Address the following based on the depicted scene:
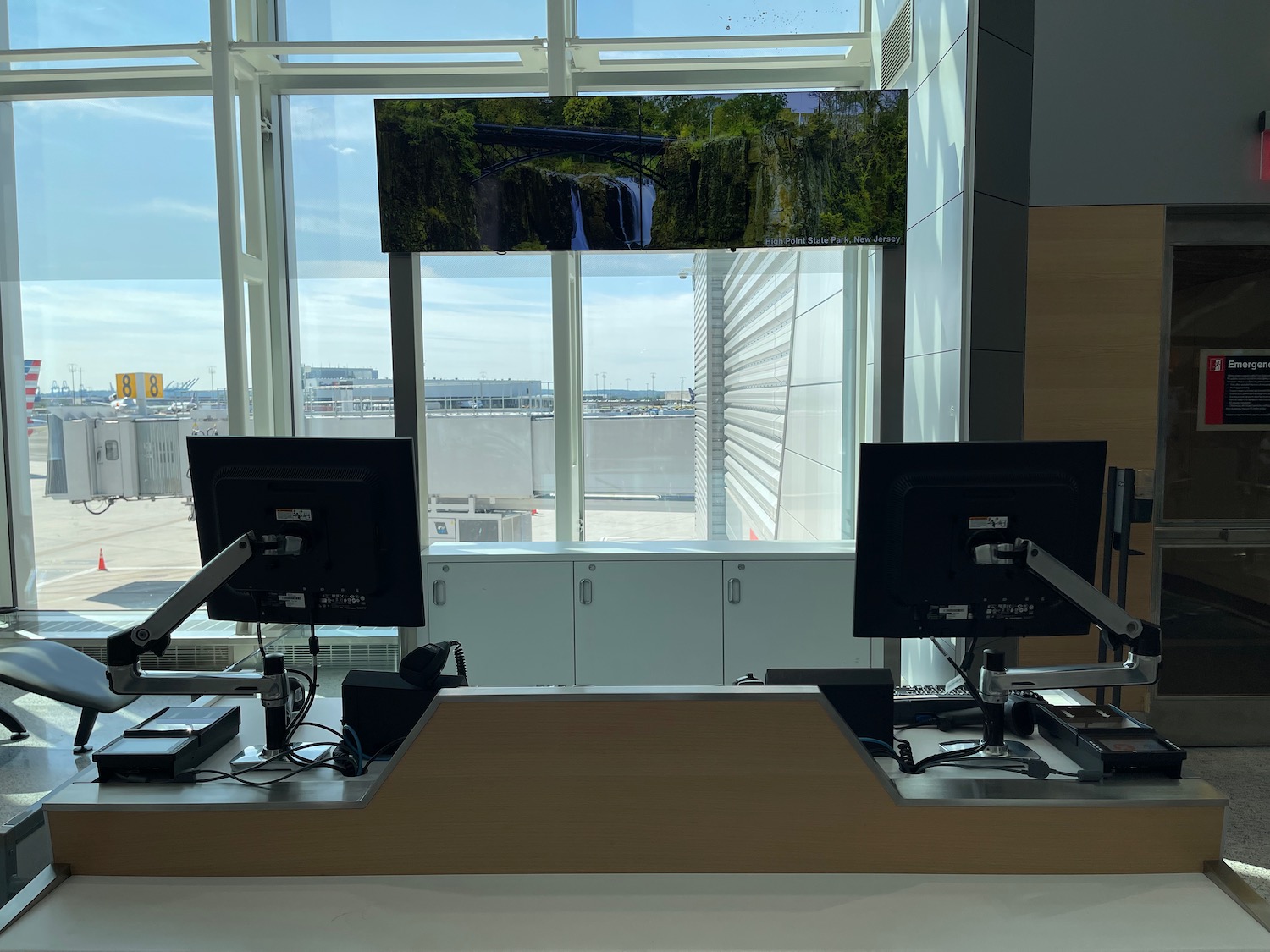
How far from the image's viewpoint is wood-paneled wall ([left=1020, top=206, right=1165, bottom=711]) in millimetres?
3332

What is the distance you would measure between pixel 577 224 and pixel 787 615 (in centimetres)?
199

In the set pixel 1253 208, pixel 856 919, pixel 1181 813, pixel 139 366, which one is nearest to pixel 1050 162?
pixel 1253 208

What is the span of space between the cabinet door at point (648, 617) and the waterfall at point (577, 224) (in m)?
1.42

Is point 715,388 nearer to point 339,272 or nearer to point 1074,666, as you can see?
point 339,272

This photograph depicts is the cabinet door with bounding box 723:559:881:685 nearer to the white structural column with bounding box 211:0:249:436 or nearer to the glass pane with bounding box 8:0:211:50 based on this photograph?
the white structural column with bounding box 211:0:249:436

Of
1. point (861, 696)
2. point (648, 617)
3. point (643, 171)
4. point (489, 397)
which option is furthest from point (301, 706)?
point (489, 397)

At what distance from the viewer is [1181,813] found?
4.60 ft

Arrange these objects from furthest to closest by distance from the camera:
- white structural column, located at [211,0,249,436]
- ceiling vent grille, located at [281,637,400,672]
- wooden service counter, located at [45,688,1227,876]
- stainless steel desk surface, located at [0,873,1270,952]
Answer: ceiling vent grille, located at [281,637,400,672], white structural column, located at [211,0,249,436], wooden service counter, located at [45,688,1227,876], stainless steel desk surface, located at [0,873,1270,952]

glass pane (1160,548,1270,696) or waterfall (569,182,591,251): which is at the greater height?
waterfall (569,182,591,251)

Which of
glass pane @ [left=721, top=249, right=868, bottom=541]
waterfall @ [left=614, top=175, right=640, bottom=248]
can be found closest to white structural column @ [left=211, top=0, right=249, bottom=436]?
waterfall @ [left=614, top=175, right=640, bottom=248]

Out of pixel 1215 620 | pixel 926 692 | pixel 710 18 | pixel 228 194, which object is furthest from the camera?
pixel 710 18

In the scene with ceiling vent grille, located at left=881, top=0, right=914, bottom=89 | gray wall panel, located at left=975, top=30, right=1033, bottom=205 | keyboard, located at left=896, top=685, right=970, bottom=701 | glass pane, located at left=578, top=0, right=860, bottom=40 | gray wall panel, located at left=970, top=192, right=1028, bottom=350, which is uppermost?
glass pane, located at left=578, top=0, right=860, bottom=40

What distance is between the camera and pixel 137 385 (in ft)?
15.5

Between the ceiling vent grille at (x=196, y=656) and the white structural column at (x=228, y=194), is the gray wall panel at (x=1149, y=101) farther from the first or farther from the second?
the ceiling vent grille at (x=196, y=656)
